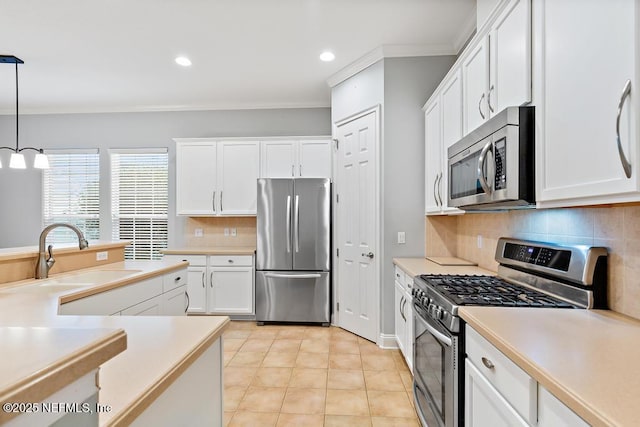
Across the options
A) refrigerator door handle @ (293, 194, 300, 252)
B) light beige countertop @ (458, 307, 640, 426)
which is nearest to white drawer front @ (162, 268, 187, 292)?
refrigerator door handle @ (293, 194, 300, 252)

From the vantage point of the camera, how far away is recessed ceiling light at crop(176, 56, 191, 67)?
344 centimetres

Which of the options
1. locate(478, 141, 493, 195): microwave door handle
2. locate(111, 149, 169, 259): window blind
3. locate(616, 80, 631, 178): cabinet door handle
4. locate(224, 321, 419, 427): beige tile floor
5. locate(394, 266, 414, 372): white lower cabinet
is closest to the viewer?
locate(616, 80, 631, 178): cabinet door handle

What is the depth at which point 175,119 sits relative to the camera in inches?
192

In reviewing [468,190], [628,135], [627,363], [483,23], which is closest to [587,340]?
[627,363]

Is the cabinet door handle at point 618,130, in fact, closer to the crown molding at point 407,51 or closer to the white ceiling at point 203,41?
the white ceiling at point 203,41

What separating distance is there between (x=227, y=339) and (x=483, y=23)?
3.53 metres

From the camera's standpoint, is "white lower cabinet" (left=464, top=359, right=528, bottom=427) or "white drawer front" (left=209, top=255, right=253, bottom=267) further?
"white drawer front" (left=209, top=255, right=253, bottom=267)

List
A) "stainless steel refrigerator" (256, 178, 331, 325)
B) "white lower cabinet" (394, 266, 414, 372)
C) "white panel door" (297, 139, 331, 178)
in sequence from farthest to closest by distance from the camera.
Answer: "white panel door" (297, 139, 331, 178) < "stainless steel refrigerator" (256, 178, 331, 325) < "white lower cabinet" (394, 266, 414, 372)

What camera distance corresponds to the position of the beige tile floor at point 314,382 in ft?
7.07

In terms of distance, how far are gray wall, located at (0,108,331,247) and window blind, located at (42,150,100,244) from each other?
0.36 ft

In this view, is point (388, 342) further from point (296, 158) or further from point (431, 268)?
point (296, 158)

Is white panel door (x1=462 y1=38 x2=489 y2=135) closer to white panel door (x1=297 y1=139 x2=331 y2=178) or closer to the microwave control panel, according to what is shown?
the microwave control panel

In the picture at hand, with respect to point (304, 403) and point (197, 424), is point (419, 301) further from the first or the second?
A: point (197, 424)

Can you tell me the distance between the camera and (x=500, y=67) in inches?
68.1
